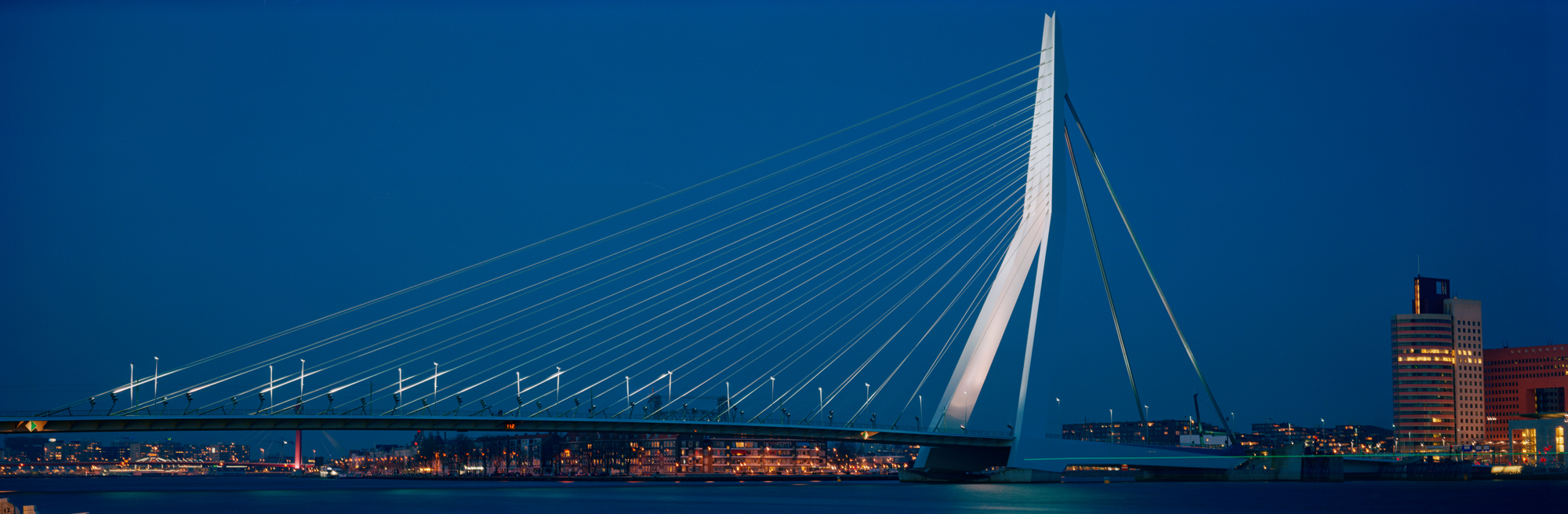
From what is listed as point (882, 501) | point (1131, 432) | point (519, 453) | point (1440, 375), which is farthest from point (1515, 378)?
point (882, 501)

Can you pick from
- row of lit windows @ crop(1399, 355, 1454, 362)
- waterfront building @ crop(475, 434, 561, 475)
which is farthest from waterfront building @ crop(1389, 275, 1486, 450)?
waterfront building @ crop(475, 434, 561, 475)

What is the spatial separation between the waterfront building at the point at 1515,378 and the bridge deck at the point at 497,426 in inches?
4149

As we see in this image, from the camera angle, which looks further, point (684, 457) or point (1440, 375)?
point (1440, 375)

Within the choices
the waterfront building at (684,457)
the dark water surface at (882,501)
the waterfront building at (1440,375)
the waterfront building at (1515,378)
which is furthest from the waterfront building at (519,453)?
the waterfront building at (1515,378)

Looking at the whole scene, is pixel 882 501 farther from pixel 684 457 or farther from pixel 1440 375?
pixel 1440 375

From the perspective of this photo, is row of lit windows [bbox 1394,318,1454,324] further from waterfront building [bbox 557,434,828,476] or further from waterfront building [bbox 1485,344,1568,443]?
waterfront building [bbox 557,434,828,476]

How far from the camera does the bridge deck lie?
42406mm

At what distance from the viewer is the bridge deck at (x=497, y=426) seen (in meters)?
42.4

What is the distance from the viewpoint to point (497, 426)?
49688 millimetres

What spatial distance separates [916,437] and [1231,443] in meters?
22.6

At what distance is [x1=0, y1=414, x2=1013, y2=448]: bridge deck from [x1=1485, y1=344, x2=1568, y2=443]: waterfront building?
10538 cm

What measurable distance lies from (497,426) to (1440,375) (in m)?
120

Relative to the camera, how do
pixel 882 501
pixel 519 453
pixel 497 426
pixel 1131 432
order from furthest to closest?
pixel 1131 432
pixel 519 453
pixel 497 426
pixel 882 501

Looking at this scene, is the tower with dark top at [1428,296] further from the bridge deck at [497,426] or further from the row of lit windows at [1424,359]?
the bridge deck at [497,426]
